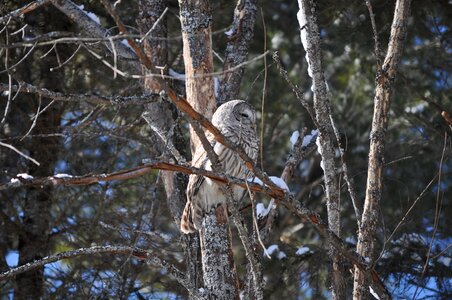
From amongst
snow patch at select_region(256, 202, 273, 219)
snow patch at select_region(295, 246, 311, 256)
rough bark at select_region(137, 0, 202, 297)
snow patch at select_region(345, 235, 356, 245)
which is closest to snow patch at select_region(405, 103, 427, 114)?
snow patch at select_region(345, 235, 356, 245)

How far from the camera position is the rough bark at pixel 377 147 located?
4.36 metres

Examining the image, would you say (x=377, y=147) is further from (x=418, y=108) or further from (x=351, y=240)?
(x=418, y=108)

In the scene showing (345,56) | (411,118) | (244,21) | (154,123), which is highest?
(345,56)

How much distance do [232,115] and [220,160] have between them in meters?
0.33

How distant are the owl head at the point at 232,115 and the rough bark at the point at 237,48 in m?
0.11

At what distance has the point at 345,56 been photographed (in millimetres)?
10297

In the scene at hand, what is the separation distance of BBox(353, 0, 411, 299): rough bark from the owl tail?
54.5 inches

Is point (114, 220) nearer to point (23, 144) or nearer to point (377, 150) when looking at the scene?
point (23, 144)

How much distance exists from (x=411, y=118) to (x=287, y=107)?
1.65 meters

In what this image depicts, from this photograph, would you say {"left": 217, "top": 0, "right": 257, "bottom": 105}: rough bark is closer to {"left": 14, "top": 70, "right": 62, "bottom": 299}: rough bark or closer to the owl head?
the owl head

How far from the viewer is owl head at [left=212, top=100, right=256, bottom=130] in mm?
5625

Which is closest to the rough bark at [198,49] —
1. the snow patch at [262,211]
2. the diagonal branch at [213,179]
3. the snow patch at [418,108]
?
the snow patch at [262,211]

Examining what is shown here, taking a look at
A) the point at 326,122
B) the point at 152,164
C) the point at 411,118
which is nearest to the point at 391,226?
the point at 411,118

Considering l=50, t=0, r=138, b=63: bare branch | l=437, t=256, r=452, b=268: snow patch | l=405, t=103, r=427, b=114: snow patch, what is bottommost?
l=437, t=256, r=452, b=268: snow patch
